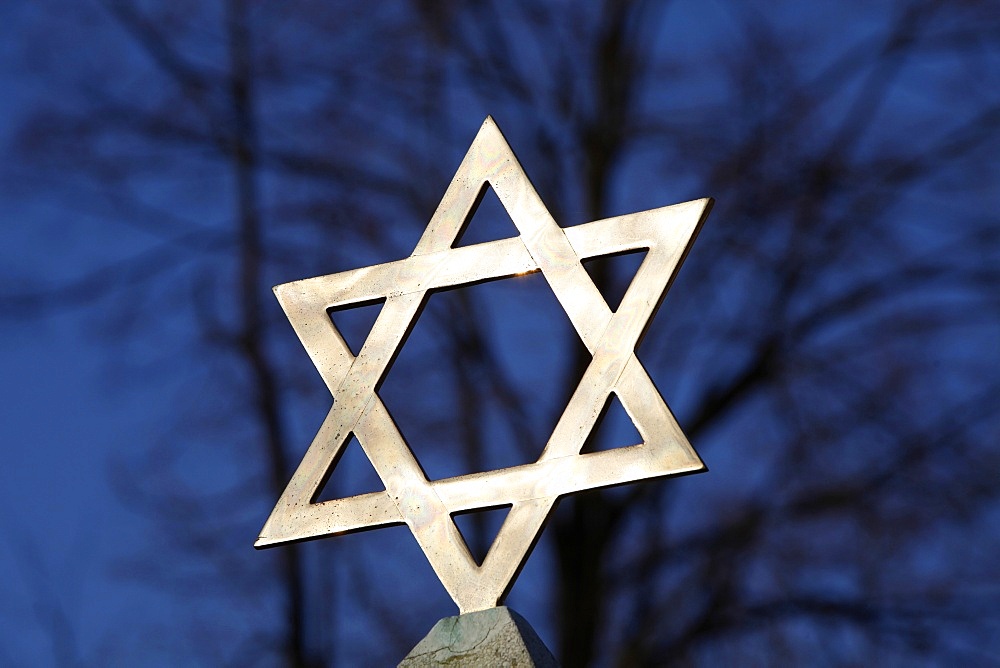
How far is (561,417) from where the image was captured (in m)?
2.55

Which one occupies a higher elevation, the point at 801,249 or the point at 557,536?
the point at 801,249

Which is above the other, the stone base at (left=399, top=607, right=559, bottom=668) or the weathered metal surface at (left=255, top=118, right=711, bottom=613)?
the weathered metal surface at (left=255, top=118, right=711, bottom=613)

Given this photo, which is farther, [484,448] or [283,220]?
[283,220]

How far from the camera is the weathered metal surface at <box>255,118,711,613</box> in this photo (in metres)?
2.53

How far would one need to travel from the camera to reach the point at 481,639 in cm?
252

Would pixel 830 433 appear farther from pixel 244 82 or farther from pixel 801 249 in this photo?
pixel 244 82

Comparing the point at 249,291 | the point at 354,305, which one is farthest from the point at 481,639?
the point at 249,291

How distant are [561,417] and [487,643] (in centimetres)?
37

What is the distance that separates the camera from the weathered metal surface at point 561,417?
99.5 inches

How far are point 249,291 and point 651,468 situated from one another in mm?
5404

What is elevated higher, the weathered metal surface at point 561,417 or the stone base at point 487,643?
the weathered metal surface at point 561,417

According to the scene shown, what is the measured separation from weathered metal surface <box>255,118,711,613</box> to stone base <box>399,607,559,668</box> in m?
0.03

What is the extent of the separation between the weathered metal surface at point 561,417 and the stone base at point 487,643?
0.10 feet

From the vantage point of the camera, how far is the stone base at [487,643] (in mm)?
2486
